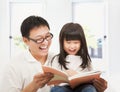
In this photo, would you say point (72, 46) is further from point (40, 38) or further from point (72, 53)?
point (40, 38)

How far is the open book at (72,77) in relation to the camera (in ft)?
4.66

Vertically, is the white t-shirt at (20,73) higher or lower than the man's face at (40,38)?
lower

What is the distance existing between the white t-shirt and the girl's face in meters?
0.34

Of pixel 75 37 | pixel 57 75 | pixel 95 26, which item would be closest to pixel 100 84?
pixel 57 75

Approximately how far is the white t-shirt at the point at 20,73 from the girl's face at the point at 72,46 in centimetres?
34

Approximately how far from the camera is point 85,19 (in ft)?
11.4

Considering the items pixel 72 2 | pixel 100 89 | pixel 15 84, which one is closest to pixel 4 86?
pixel 15 84

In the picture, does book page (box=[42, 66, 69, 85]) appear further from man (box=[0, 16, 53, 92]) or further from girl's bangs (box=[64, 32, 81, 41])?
girl's bangs (box=[64, 32, 81, 41])

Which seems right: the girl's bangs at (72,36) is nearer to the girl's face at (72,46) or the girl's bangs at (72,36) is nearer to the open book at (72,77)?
the girl's face at (72,46)

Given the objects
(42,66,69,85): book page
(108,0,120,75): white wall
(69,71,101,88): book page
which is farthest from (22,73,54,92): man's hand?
(108,0,120,75): white wall

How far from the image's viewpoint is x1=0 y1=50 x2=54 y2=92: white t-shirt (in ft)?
5.50

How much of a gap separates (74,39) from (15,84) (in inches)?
24.6

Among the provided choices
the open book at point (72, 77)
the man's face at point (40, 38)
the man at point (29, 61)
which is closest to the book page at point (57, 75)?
the open book at point (72, 77)

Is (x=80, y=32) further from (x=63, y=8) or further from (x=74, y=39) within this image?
(x=63, y=8)
